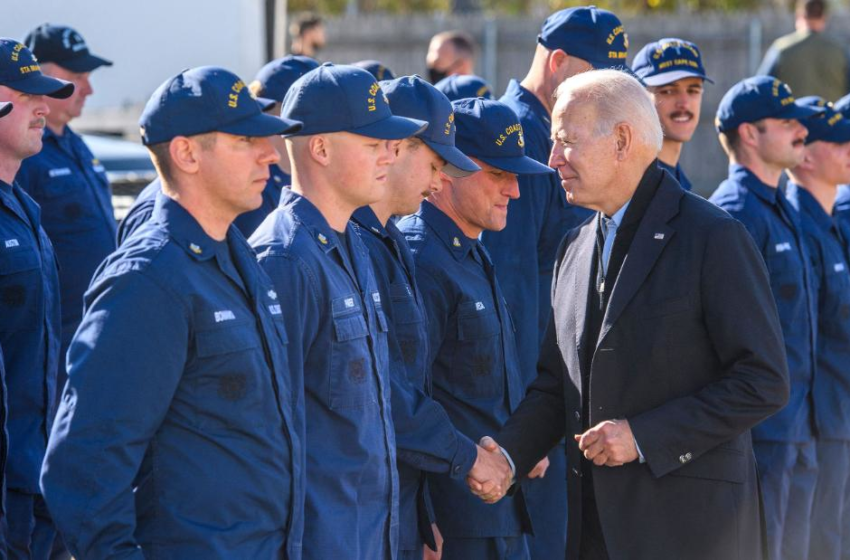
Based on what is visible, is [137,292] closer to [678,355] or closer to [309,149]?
[309,149]

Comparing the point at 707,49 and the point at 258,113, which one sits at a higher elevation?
the point at 258,113

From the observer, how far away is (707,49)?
645 inches

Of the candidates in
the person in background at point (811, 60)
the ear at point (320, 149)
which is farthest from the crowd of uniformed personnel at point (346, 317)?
the person in background at point (811, 60)

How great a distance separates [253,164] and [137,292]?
509mm

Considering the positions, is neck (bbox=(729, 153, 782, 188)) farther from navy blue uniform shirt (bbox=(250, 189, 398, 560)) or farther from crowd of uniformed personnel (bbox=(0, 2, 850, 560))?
navy blue uniform shirt (bbox=(250, 189, 398, 560))

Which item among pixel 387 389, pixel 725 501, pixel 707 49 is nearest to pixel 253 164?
pixel 387 389

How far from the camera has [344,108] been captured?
375 cm

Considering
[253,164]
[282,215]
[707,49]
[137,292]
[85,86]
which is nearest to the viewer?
[137,292]

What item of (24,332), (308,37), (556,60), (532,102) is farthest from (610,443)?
(308,37)

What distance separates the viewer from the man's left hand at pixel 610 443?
12.4 feet

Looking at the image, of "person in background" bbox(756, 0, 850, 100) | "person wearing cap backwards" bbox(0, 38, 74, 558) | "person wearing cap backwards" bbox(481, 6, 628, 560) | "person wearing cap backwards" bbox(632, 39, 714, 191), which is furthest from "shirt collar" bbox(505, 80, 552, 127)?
"person in background" bbox(756, 0, 850, 100)

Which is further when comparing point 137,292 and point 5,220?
point 5,220

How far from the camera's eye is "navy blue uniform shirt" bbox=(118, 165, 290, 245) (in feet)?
14.9

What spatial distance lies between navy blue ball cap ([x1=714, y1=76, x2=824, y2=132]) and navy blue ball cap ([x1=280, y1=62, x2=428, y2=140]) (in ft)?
9.72
